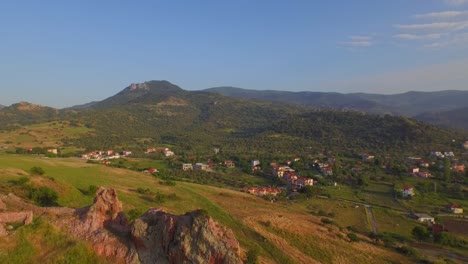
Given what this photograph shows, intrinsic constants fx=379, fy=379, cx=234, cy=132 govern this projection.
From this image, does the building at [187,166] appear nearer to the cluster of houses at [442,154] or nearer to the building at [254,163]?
the building at [254,163]

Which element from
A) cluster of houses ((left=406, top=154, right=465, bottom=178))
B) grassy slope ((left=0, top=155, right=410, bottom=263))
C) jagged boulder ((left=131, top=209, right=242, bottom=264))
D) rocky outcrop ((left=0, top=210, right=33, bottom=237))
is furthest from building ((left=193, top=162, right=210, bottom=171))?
jagged boulder ((left=131, top=209, right=242, bottom=264))

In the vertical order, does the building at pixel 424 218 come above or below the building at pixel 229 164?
below

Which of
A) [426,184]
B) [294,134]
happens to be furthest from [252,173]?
[294,134]

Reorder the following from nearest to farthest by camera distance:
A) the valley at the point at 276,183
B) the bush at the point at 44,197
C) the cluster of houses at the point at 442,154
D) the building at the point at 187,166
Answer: the bush at the point at 44,197 → the valley at the point at 276,183 → the building at the point at 187,166 → the cluster of houses at the point at 442,154

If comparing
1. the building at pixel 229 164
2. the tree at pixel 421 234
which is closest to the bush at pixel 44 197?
the tree at pixel 421 234

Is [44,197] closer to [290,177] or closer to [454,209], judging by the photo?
[454,209]
